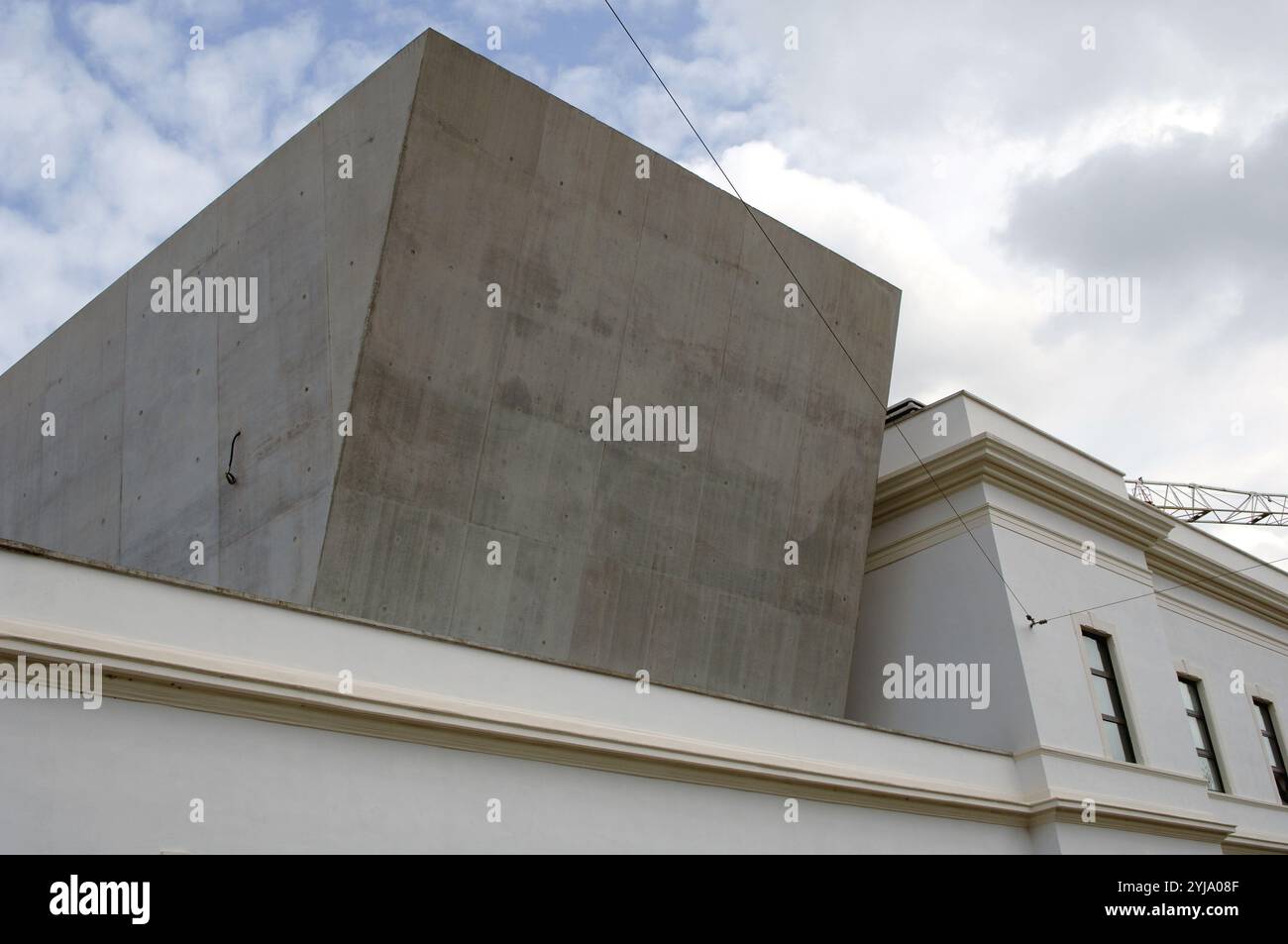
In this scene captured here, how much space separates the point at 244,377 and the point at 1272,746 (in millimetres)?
19579

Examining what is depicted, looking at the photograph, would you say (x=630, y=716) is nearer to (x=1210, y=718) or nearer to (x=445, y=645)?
(x=445, y=645)

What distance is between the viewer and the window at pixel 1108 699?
1789 cm

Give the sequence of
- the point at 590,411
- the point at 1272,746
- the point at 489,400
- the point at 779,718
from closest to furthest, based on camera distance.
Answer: the point at 489,400
the point at 779,718
the point at 590,411
the point at 1272,746

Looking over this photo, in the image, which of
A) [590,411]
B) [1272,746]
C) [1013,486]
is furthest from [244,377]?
[1272,746]

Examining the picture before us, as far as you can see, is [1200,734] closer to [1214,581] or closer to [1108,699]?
[1214,581]

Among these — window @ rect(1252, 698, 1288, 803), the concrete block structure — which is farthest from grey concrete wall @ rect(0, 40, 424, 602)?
window @ rect(1252, 698, 1288, 803)

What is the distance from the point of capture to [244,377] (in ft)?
46.9

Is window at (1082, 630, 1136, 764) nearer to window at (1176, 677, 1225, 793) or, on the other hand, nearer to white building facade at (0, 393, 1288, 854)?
white building facade at (0, 393, 1288, 854)

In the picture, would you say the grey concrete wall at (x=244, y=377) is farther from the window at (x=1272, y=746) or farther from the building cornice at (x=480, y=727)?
the window at (x=1272, y=746)

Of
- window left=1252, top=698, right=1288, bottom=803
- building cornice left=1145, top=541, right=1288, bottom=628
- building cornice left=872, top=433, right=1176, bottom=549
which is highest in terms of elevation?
building cornice left=872, top=433, right=1176, bottom=549

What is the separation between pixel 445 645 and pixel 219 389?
5337 mm

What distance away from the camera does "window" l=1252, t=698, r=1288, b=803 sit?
73.5 ft

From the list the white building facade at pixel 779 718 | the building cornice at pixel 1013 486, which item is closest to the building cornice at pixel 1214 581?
the white building facade at pixel 779 718

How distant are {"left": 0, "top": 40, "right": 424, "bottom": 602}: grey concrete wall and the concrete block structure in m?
0.04
